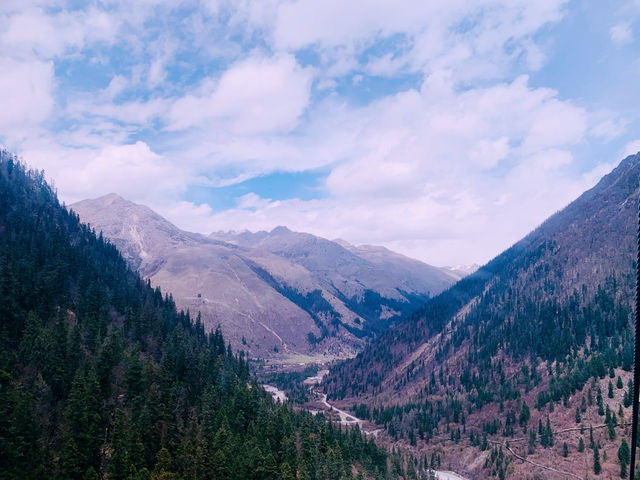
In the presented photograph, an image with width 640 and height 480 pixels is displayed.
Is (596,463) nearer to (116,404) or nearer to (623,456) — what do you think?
(623,456)

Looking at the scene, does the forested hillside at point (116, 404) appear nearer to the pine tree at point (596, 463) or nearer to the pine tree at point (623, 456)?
the pine tree at point (596, 463)

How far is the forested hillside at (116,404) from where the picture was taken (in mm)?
75500

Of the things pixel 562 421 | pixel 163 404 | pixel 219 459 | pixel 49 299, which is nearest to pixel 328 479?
pixel 219 459

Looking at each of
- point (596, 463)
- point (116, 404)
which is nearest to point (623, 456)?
point (596, 463)

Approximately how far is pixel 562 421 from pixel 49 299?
176416 mm

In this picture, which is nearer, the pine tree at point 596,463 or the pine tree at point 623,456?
the pine tree at point 623,456

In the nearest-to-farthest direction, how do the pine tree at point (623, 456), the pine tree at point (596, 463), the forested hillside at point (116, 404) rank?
1. the forested hillside at point (116, 404)
2. the pine tree at point (623, 456)
3. the pine tree at point (596, 463)

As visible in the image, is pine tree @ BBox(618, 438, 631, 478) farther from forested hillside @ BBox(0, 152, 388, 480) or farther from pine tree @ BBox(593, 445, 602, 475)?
forested hillside @ BBox(0, 152, 388, 480)

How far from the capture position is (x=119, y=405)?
94500mm

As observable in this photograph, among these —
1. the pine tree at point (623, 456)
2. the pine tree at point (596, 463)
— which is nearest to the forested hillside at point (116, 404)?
the pine tree at point (596, 463)

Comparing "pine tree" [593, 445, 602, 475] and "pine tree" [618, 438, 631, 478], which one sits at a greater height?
"pine tree" [618, 438, 631, 478]

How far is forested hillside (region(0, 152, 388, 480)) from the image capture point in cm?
7550

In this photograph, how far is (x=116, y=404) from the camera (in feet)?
310

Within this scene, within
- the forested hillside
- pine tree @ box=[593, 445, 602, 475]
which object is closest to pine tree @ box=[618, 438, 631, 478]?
pine tree @ box=[593, 445, 602, 475]
